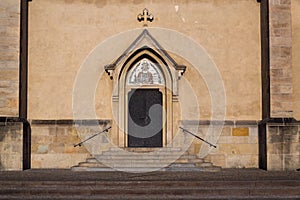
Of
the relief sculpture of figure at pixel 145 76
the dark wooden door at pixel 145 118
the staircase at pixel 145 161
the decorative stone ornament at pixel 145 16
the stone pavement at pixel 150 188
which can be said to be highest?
the decorative stone ornament at pixel 145 16

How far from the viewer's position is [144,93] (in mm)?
19516

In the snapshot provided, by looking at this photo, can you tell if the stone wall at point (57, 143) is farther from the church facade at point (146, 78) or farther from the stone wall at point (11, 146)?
the stone wall at point (11, 146)

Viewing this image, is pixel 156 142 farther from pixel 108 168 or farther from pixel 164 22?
pixel 164 22

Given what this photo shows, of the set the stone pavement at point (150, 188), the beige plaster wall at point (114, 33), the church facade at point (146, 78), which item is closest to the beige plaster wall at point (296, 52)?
the church facade at point (146, 78)

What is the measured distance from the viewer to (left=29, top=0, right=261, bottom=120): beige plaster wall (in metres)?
19.1

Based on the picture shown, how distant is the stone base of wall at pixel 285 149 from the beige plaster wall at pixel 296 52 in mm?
1445

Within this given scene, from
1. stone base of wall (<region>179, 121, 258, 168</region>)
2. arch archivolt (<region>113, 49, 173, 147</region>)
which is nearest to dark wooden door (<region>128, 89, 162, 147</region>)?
arch archivolt (<region>113, 49, 173, 147</region>)

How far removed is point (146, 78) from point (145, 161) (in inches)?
134

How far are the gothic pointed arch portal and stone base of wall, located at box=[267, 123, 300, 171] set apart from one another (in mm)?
3484

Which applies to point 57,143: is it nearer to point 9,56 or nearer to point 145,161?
point 9,56

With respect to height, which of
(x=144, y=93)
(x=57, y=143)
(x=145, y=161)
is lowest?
(x=145, y=161)

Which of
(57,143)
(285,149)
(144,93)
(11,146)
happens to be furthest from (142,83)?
(285,149)

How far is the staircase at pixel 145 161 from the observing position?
16812 millimetres

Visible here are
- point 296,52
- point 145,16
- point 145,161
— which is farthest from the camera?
point 145,16
